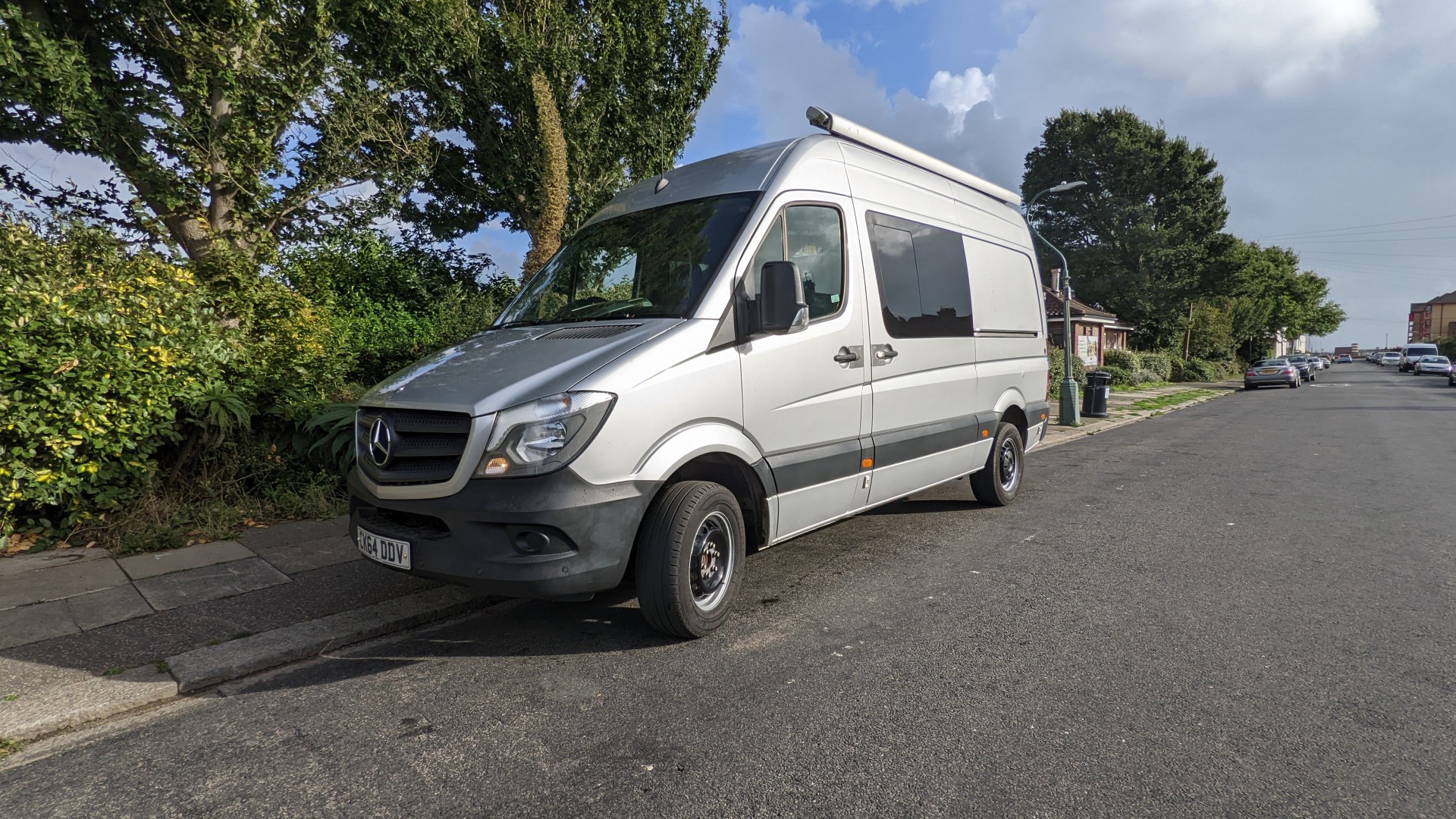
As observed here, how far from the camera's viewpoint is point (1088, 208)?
46.9 meters

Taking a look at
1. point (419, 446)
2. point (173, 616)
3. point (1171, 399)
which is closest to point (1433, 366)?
point (1171, 399)

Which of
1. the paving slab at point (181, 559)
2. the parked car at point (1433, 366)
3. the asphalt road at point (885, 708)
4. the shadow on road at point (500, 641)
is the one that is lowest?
the parked car at point (1433, 366)

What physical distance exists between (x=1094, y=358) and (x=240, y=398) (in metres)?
42.2

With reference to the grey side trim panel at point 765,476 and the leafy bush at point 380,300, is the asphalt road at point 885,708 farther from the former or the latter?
the leafy bush at point 380,300

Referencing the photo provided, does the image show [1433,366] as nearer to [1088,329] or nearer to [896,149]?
[1088,329]

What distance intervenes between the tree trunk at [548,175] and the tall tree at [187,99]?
137 inches

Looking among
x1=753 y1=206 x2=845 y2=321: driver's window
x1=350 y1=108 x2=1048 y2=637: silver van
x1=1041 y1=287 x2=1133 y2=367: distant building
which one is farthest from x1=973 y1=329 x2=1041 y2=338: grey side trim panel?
x1=1041 y1=287 x2=1133 y2=367: distant building

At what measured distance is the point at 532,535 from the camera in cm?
335

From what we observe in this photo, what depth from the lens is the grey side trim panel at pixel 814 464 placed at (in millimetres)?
4277

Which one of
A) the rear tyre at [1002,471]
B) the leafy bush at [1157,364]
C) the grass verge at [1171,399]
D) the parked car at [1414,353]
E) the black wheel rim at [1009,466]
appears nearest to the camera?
the rear tyre at [1002,471]

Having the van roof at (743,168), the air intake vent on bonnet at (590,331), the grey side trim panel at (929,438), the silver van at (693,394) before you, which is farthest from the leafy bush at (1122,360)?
the air intake vent on bonnet at (590,331)

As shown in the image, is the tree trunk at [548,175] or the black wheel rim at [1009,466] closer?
the black wheel rim at [1009,466]

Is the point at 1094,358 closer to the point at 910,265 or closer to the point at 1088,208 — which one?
the point at 1088,208

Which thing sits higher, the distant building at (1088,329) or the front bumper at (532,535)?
the distant building at (1088,329)
